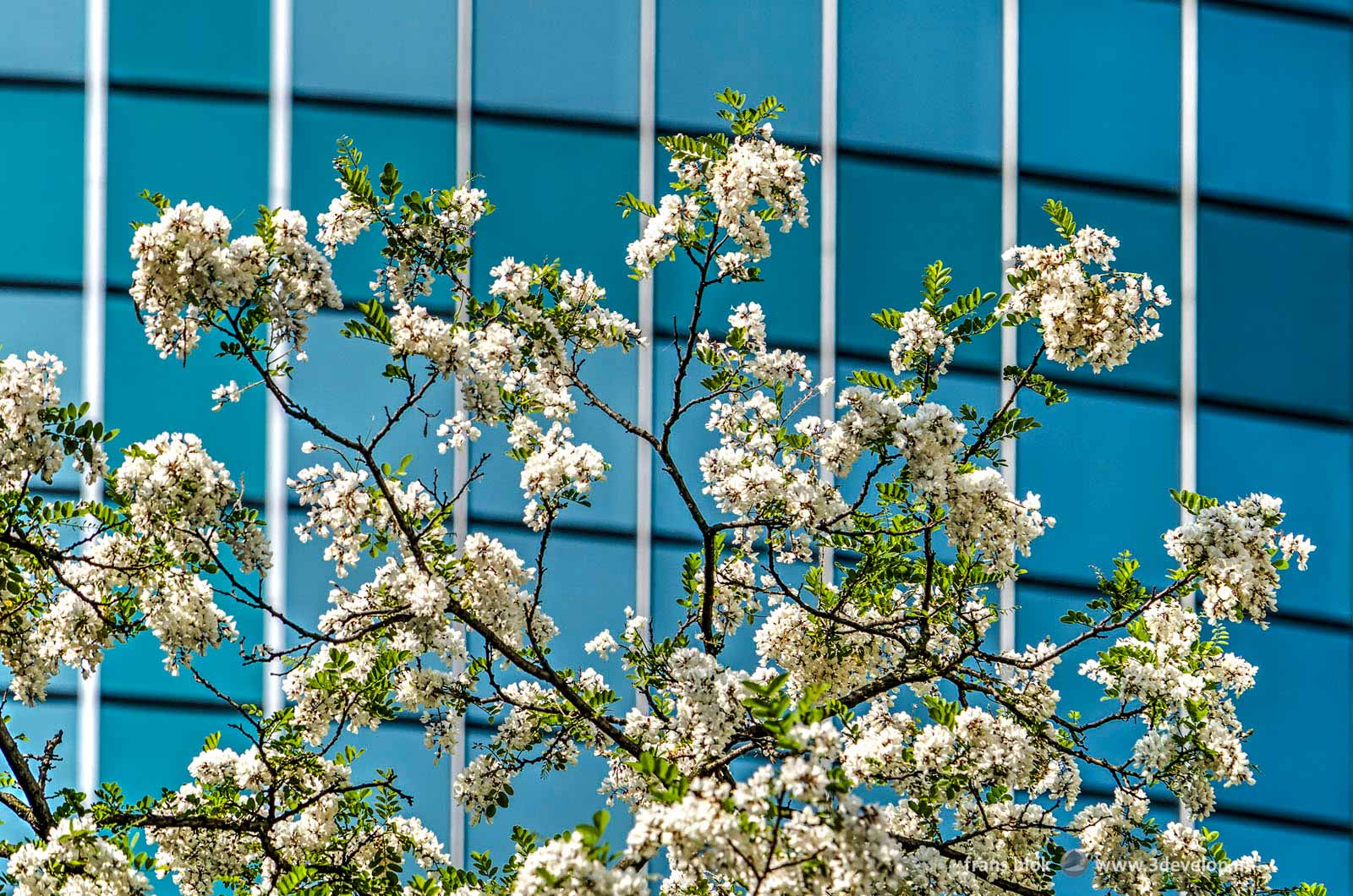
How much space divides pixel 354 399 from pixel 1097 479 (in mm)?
4770

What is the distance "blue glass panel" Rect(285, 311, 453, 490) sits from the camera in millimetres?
10086

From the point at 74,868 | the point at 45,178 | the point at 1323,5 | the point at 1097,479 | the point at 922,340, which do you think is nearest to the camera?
the point at 74,868

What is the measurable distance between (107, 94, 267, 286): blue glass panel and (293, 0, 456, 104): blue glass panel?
0.46 meters

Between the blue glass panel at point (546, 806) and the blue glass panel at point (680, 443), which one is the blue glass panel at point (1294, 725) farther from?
the blue glass panel at point (546, 806)

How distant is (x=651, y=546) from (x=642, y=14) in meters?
3.36

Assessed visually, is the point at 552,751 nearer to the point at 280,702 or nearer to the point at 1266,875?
the point at 1266,875

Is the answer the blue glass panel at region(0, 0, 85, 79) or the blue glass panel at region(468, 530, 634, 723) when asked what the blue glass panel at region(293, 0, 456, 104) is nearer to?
the blue glass panel at region(0, 0, 85, 79)

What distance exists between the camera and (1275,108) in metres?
11.1

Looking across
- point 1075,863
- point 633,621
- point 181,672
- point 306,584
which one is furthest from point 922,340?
point 181,672

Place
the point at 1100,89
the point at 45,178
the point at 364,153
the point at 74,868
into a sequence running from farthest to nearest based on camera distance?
the point at 1100,89, the point at 364,153, the point at 45,178, the point at 74,868

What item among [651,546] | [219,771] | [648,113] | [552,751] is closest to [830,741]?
[552,751]

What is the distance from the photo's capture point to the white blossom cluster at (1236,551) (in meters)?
5.49

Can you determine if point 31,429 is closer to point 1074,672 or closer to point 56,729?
point 56,729

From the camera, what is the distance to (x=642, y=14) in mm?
10500
